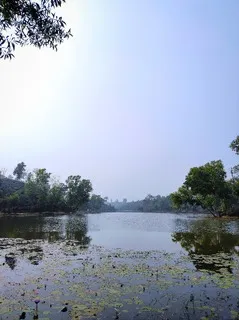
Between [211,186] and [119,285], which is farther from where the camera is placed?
[211,186]

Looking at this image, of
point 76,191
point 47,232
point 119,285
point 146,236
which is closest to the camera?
point 119,285

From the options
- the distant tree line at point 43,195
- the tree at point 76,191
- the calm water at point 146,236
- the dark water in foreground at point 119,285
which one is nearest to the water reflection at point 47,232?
the calm water at point 146,236

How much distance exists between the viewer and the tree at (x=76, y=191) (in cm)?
12706

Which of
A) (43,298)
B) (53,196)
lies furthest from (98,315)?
(53,196)

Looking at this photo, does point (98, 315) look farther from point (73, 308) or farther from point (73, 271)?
point (73, 271)

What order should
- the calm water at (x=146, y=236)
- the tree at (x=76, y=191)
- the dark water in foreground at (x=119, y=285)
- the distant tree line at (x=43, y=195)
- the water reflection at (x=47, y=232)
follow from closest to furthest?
1. the dark water in foreground at (x=119, y=285)
2. the calm water at (x=146, y=236)
3. the water reflection at (x=47, y=232)
4. the distant tree line at (x=43, y=195)
5. the tree at (x=76, y=191)

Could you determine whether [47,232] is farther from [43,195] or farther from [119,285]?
[43,195]

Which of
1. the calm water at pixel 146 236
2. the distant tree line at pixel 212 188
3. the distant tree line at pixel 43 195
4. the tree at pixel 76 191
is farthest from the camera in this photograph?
the tree at pixel 76 191

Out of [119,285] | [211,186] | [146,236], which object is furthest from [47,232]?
[211,186]

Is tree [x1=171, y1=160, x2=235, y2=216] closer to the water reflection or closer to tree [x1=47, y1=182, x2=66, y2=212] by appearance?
the water reflection

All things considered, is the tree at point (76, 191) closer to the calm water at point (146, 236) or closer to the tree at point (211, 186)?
the tree at point (211, 186)

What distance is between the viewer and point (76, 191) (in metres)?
128

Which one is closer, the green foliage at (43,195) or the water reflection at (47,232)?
the water reflection at (47,232)

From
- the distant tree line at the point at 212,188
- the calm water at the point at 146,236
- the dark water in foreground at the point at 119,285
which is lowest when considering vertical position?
the dark water in foreground at the point at 119,285
